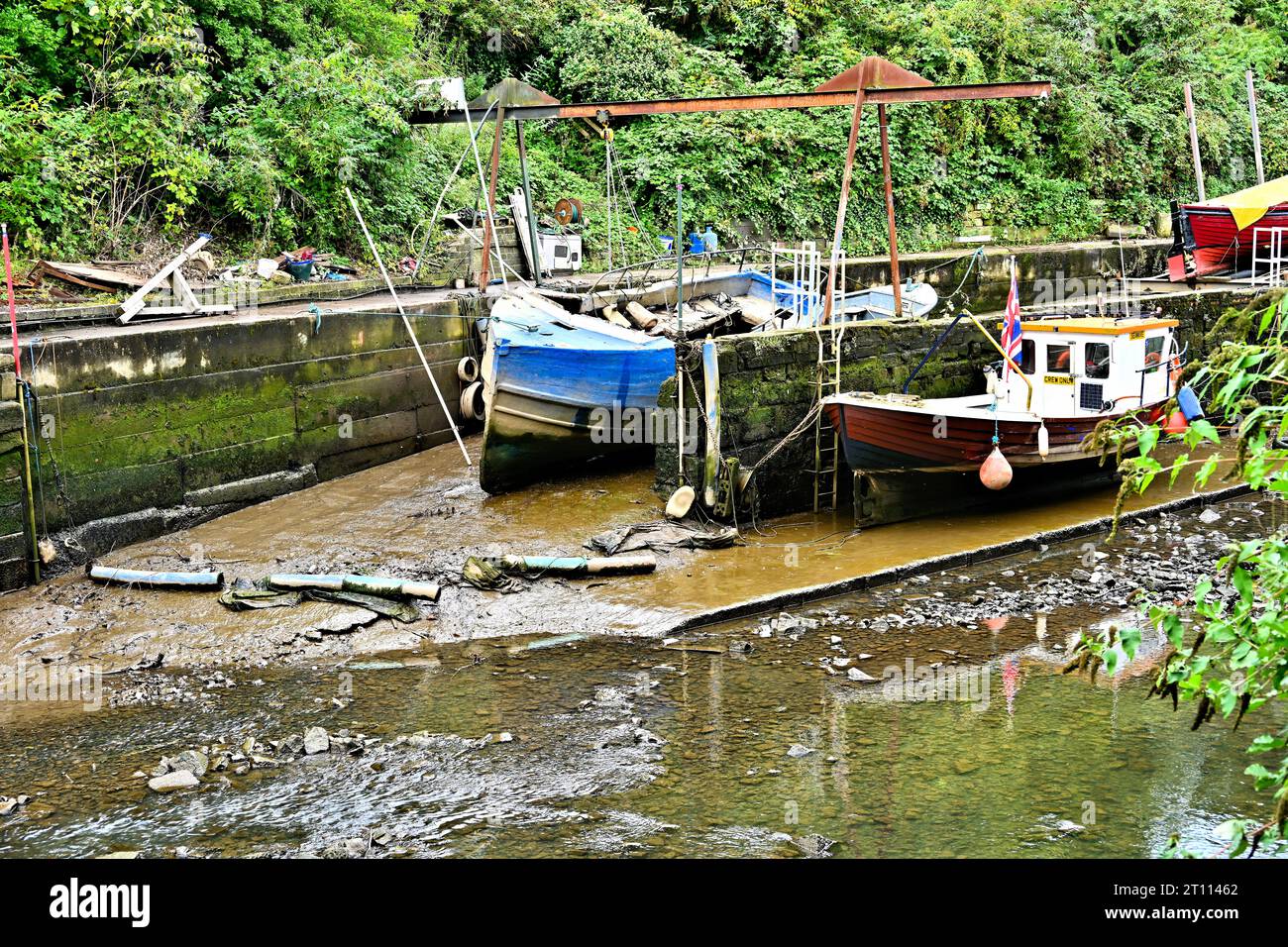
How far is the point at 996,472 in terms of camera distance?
12.4 m

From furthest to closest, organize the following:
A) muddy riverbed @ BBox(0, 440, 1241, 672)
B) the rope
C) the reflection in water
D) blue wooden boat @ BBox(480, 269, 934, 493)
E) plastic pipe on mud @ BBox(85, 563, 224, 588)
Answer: blue wooden boat @ BBox(480, 269, 934, 493), the rope, plastic pipe on mud @ BBox(85, 563, 224, 588), muddy riverbed @ BBox(0, 440, 1241, 672), the reflection in water

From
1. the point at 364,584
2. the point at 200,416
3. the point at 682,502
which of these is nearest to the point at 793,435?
the point at 682,502

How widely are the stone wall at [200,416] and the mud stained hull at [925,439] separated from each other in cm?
544

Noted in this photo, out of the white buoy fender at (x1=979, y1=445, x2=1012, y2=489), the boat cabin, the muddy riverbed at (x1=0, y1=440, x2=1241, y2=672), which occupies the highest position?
the boat cabin

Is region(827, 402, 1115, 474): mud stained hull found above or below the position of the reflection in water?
above

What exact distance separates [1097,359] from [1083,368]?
20 cm

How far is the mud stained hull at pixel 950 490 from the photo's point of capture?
41.5 feet

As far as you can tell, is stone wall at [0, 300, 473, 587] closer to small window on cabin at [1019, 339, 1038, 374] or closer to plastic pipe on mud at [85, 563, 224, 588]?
plastic pipe on mud at [85, 563, 224, 588]

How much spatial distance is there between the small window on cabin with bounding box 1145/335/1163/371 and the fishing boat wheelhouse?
0.01m

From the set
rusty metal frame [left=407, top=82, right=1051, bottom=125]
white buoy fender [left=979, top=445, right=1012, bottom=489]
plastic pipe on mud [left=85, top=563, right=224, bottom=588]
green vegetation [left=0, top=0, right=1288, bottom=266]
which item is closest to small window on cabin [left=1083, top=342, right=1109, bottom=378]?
white buoy fender [left=979, top=445, right=1012, bottom=489]

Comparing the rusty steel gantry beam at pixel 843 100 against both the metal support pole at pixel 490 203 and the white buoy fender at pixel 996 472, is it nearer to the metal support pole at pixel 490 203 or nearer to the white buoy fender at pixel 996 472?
the metal support pole at pixel 490 203

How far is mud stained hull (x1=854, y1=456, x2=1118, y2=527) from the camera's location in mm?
12656

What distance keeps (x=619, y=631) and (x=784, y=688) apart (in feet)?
5.50

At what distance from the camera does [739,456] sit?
12.4 m
